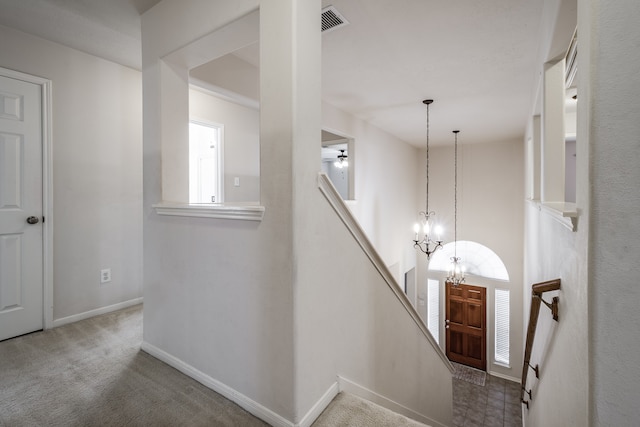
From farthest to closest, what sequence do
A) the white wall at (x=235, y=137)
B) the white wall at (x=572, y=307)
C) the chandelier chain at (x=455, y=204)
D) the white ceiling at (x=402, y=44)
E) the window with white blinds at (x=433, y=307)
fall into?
the window with white blinds at (x=433, y=307), the chandelier chain at (x=455, y=204), the white wall at (x=235, y=137), the white ceiling at (x=402, y=44), the white wall at (x=572, y=307)

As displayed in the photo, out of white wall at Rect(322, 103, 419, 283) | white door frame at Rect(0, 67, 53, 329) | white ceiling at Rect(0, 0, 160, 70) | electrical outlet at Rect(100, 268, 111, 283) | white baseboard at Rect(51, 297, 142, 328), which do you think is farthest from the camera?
white wall at Rect(322, 103, 419, 283)

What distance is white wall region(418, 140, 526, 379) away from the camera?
21.0ft

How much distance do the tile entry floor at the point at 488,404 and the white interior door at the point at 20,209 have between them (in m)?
5.96

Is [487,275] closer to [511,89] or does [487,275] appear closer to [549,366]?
[511,89]

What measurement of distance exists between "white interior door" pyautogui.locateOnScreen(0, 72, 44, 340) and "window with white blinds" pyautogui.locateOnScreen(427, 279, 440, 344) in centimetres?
726

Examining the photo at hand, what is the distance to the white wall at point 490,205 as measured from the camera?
6406 mm

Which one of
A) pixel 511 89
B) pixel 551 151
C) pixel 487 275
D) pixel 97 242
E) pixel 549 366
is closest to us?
pixel 549 366

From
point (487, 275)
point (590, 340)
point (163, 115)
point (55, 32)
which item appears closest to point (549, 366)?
point (590, 340)

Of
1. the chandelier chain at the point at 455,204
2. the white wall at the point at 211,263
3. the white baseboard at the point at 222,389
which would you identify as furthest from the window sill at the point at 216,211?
the chandelier chain at the point at 455,204

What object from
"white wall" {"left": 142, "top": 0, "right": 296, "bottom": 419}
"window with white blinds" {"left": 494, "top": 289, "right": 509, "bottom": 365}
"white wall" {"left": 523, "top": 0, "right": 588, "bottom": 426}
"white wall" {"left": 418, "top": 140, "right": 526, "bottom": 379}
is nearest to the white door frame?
"white wall" {"left": 142, "top": 0, "right": 296, "bottom": 419}

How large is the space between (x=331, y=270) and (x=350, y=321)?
1.32 feet

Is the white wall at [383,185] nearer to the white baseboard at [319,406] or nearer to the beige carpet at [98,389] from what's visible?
the white baseboard at [319,406]

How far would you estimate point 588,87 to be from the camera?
842 mm

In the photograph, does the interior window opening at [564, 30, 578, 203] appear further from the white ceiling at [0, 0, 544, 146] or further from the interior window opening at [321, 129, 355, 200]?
the interior window opening at [321, 129, 355, 200]
